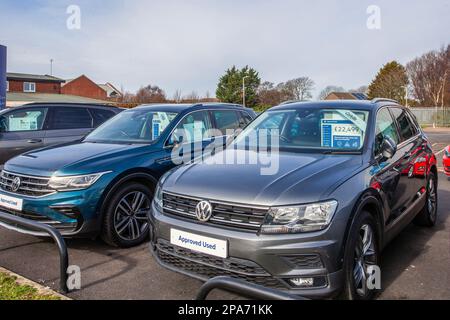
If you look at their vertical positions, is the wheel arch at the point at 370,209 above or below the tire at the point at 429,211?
above

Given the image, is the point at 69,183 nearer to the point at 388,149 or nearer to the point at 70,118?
the point at 388,149

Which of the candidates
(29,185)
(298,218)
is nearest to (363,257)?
(298,218)

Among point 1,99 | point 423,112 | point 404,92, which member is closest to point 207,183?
point 1,99

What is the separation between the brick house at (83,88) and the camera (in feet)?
204

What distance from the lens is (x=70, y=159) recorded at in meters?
4.27

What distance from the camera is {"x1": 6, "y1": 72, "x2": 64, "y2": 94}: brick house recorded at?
49188 mm

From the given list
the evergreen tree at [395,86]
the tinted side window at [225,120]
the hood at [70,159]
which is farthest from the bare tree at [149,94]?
the hood at [70,159]

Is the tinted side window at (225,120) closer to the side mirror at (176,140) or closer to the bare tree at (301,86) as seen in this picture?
the side mirror at (176,140)

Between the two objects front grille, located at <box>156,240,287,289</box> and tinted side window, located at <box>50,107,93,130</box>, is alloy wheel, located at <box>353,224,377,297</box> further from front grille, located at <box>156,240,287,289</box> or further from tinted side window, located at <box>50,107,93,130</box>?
tinted side window, located at <box>50,107,93,130</box>

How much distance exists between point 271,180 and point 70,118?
19.4 feet

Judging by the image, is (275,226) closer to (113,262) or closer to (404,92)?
(113,262)

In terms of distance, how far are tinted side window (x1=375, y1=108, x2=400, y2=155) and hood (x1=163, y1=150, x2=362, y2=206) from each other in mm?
483

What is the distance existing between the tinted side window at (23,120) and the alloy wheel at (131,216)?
392 cm

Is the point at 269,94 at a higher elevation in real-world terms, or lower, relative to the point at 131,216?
higher
